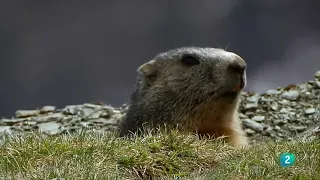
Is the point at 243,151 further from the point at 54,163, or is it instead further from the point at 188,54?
the point at 188,54

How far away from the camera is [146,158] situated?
21.8 feet

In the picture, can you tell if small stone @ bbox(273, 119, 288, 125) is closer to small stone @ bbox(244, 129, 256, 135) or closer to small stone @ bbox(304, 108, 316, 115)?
small stone @ bbox(304, 108, 316, 115)

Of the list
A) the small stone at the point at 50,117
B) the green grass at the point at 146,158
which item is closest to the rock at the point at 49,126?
the small stone at the point at 50,117

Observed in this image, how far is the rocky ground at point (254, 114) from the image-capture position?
15.2 meters

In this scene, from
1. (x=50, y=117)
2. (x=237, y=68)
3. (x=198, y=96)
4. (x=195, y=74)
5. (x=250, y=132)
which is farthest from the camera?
(x=50, y=117)

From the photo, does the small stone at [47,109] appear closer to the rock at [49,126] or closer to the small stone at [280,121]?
the rock at [49,126]

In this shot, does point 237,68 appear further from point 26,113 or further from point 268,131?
point 26,113

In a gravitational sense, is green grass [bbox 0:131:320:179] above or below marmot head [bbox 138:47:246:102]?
below

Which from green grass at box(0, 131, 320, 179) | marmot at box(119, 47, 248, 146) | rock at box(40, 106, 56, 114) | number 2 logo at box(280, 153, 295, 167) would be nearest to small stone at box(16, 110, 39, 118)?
rock at box(40, 106, 56, 114)

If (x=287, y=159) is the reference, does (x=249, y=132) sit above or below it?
above

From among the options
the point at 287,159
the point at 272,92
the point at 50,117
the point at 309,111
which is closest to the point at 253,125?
the point at 309,111

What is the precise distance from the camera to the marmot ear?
10.1m

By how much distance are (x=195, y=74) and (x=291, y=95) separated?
7994 mm

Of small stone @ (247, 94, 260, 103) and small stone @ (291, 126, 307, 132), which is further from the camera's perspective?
small stone @ (247, 94, 260, 103)
